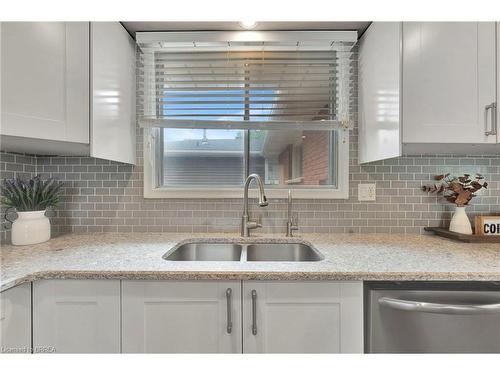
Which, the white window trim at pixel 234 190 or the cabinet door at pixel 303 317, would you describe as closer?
the cabinet door at pixel 303 317

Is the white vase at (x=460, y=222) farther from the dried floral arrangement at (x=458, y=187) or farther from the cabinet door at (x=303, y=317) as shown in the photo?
the cabinet door at (x=303, y=317)

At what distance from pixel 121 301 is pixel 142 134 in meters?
1.09

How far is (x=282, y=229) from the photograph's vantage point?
5.81ft

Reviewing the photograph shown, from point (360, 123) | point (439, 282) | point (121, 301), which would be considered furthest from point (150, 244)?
point (360, 123)

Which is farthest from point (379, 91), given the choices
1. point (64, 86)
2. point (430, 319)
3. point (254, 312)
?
point (64, 86)

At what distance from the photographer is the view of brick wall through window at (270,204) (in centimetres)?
173

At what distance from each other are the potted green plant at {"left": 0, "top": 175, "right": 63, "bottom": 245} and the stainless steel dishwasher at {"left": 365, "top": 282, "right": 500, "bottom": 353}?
1.64 metres

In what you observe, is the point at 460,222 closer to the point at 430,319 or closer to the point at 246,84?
the point at 430,319

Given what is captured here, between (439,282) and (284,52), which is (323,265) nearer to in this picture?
(439,282)

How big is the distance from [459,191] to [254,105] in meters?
1.35

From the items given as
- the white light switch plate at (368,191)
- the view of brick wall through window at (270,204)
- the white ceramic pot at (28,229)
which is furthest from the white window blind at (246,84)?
the white ceramic pot at (28,229)

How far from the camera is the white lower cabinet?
103cm

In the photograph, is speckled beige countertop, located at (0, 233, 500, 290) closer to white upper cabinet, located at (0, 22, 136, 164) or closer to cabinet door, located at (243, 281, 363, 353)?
cabinet door, located at (243, 281, 363, 353)

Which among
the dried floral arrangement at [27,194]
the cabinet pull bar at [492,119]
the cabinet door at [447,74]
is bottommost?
the dried floral arrangement at [27,194]
